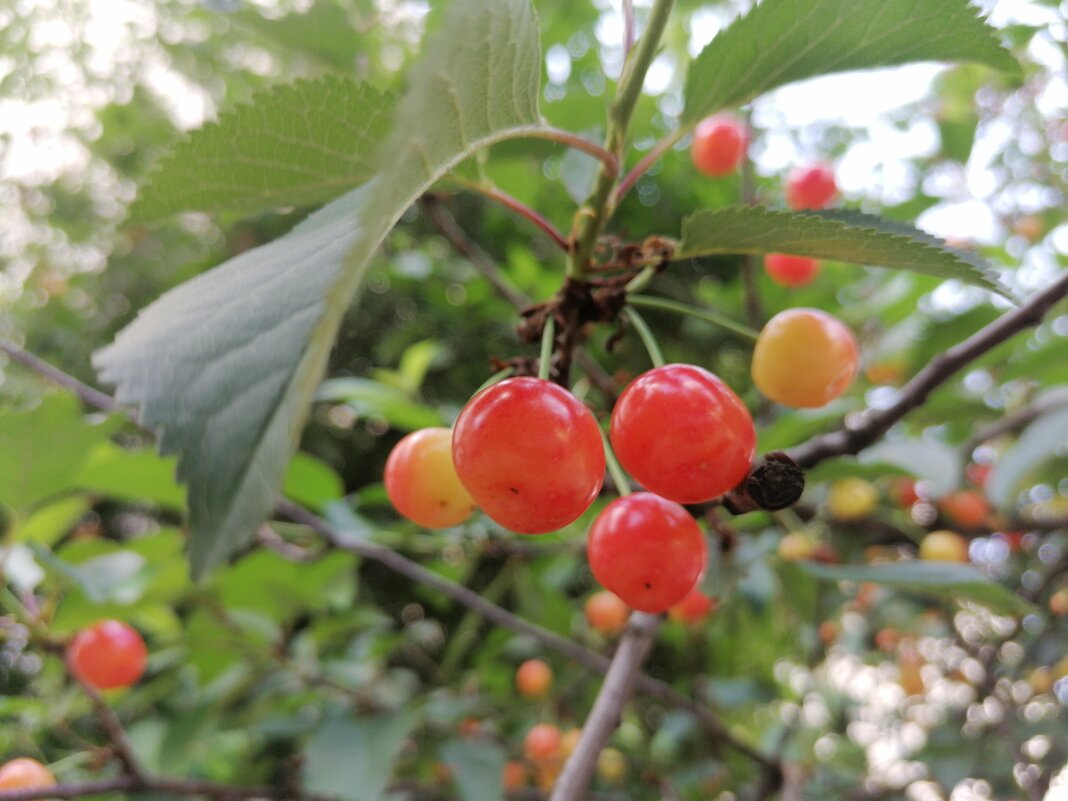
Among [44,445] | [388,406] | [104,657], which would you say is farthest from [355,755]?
[44,445]

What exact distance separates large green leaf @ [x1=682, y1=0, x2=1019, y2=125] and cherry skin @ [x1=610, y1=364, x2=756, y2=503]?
259 millimetres

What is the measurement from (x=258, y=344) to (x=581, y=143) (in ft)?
1.05

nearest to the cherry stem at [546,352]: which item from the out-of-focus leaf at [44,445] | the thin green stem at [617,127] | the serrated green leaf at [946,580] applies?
the thin green stem at [617,127]

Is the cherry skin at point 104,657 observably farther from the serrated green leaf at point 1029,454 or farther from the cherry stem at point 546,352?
the serrated green leaf at point 1029,454

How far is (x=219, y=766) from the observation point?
79.2 inches

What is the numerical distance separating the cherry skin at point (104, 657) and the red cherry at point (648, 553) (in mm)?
1038

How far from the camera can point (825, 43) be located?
0.59m

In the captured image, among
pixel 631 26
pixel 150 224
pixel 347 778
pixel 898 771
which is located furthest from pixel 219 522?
pixel 898 771

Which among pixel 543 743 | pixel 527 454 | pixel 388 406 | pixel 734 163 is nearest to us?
pixel 527 454

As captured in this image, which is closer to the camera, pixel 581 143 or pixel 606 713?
pixel 581 143

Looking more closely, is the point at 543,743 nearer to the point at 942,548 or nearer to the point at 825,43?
the point at 942,548

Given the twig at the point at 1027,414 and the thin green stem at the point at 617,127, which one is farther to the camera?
the twig at the point at 1027,414

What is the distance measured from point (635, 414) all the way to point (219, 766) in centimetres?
199

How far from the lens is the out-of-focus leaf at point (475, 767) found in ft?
4.87
